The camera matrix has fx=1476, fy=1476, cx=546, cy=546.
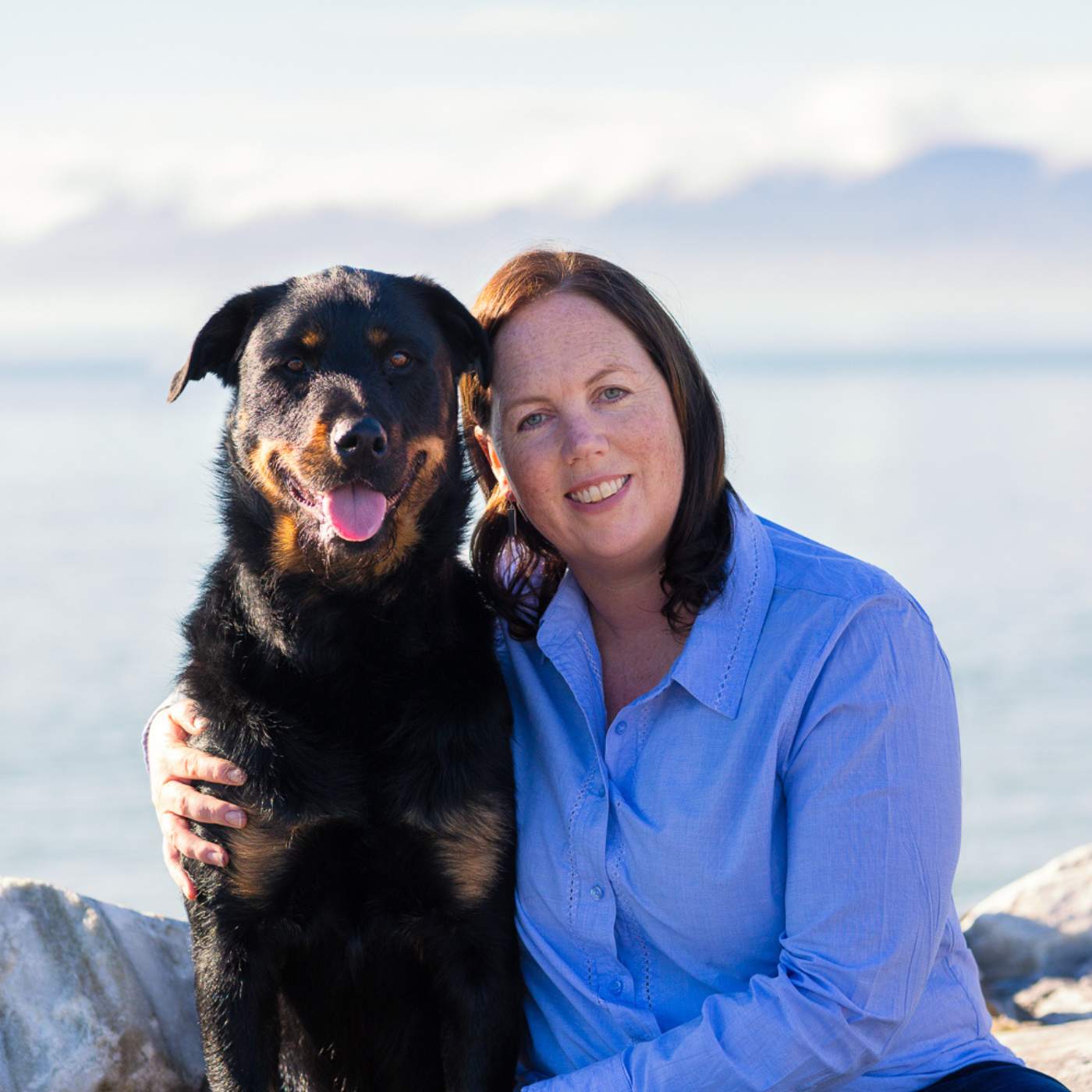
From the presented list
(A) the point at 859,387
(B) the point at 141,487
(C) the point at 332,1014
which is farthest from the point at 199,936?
(A) the point at 859,387

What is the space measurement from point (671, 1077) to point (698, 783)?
0.46m

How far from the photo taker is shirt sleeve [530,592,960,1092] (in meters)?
2.24

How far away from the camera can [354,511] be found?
8.43 feet

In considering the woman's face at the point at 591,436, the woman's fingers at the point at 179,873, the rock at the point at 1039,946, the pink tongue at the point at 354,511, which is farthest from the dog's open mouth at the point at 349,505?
the rock at the point at 1039,946

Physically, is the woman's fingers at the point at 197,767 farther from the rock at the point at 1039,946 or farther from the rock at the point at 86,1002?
the rock at the point at 1039,946

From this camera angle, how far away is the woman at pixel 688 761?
2264mm

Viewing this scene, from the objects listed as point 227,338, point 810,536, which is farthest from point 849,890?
point 810,536

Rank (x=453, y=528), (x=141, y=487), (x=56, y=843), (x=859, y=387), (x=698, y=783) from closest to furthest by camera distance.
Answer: (x=698, y=783), (x=453, y=528), (x=56, y=843), (x=141, y=487), (x=859, y=387)

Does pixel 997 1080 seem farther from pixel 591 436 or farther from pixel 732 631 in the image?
pixel 591 436

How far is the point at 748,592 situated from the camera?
250cm

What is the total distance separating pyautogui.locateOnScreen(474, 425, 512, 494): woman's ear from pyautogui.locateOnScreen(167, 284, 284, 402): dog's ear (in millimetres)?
481

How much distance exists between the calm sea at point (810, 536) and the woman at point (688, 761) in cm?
33

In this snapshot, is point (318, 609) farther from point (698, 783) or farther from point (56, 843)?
point (56, 843)

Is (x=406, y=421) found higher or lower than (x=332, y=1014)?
higher
